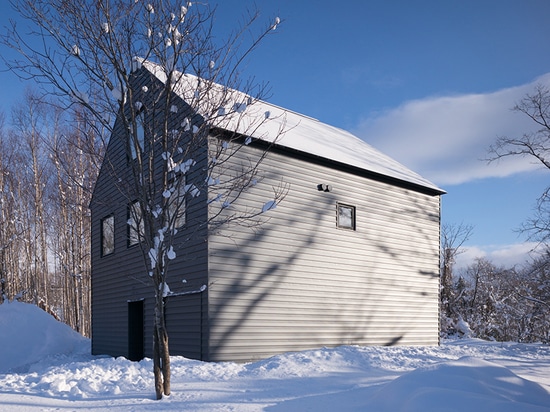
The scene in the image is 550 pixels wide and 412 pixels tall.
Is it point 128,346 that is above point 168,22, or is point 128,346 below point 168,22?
below

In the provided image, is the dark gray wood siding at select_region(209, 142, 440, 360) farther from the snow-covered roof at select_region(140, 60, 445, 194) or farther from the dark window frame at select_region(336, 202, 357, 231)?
the snow-covered roof at select_region(140, 60, 445, 194)

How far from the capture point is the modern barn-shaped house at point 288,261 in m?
10.2

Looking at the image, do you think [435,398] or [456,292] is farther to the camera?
[456,292]

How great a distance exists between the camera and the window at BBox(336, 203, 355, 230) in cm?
1264

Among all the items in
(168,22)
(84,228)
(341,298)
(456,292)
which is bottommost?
(456,292)

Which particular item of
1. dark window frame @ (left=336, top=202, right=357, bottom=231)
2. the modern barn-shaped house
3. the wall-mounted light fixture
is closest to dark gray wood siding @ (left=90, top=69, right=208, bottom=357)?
the modern barn-shaped house

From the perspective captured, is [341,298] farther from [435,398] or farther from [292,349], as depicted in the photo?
[435,398]

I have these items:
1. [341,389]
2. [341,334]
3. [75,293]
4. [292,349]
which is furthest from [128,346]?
[75,293]

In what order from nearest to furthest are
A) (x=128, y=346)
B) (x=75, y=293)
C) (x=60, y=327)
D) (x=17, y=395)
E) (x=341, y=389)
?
(x=17, y=395) < (x=341, y=389) < (x=128, y=346) < (x=60, y=327) < (x=75, y=293)

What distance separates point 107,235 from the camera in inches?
603

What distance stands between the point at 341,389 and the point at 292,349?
12.1 feet

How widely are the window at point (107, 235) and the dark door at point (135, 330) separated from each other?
2180mm

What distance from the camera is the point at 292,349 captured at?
11109 mm

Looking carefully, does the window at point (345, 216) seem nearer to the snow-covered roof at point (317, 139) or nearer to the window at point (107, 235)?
the snow-covered roof at point (317, 139)
